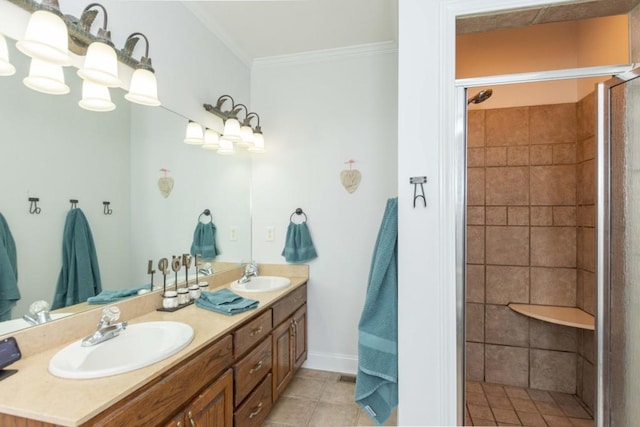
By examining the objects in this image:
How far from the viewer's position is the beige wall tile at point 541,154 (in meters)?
2.12

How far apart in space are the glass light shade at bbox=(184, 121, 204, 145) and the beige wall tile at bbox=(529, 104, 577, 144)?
236 cm

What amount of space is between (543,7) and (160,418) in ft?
7.20

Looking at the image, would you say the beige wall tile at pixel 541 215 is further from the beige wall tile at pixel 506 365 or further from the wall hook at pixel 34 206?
the wall hook at pixel 34 206

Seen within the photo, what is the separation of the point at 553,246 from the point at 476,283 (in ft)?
1.90

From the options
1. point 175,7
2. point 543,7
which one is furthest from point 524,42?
point 175,7

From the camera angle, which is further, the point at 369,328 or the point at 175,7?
the point at 175,7

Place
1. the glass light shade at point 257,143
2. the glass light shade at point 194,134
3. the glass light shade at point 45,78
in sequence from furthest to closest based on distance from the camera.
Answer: the glass light shade at point 257,143 → the glass light shade at point 194,134 → the glass light shade at point 45,78

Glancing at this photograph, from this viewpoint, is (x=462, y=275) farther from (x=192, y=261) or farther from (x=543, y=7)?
(x=192, y=261)

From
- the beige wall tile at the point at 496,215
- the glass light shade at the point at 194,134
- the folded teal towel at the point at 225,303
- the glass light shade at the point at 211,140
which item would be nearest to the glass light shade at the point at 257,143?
the glass light shade at the point at 211,140

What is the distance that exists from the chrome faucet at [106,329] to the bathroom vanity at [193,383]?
0.42ft

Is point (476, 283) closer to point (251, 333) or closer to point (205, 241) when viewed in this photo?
point (251, 333)

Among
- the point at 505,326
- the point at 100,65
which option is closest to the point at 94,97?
the point at 100,65

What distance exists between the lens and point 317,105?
2.52 m

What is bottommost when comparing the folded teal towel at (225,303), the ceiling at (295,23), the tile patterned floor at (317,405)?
the tile patterned floor at (317,405)
